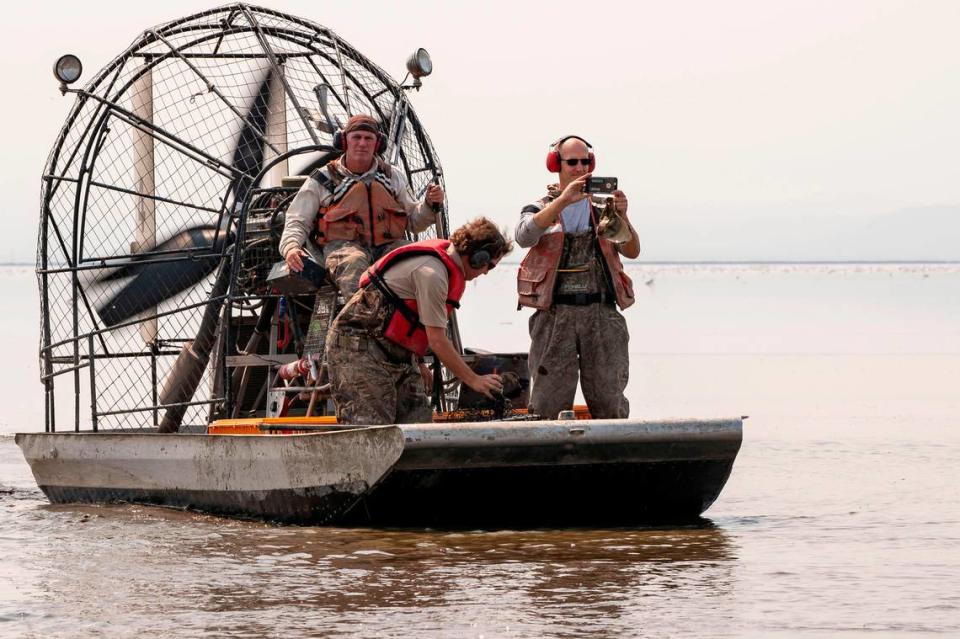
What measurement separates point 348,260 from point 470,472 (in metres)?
1.79

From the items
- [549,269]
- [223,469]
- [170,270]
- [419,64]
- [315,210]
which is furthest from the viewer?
[419,64]

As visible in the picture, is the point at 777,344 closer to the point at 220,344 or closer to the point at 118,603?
the point at 220,344

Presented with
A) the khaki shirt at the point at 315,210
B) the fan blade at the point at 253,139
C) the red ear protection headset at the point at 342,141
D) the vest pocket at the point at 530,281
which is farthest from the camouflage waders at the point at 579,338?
the fan blade at the point at 253,139

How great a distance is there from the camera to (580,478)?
898 cm

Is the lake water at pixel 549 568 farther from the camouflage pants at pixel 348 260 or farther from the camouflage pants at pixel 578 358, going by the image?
the camouflage pants at pixel 348 260

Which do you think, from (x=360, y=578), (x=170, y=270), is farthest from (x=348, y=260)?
(x=360, y=578)

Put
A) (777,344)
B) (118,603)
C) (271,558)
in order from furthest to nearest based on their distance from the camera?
(777,344), (271,558), (118,603)

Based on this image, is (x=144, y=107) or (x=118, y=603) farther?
(x=144, y=107)

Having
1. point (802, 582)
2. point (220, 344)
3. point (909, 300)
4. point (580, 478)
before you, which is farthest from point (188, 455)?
point (909, 300)

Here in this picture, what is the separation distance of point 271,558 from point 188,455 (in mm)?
1627

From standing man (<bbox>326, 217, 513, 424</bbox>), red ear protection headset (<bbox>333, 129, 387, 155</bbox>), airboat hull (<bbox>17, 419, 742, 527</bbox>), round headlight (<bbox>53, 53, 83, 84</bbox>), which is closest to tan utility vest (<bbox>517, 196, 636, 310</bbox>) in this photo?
standing man (<bbox>326, 217, 513, 424</bbox>)

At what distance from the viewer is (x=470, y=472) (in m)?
8.75

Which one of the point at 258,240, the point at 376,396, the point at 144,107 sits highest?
the point at 144,107

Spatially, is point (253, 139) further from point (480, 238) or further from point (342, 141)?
point (480, 238)
